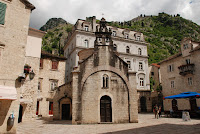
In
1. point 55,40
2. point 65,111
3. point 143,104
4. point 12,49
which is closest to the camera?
point 12,49

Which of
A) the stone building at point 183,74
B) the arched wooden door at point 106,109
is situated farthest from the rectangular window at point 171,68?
the arched wooden door at point 106,109

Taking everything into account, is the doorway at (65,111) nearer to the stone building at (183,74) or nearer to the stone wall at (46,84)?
the stone wall at (46,84)

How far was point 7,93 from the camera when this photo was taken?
10320mm

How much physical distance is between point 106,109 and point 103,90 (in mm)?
2100

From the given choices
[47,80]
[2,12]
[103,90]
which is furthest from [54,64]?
[2,12]

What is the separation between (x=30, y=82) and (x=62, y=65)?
9411mm

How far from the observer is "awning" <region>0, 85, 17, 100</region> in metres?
10.0

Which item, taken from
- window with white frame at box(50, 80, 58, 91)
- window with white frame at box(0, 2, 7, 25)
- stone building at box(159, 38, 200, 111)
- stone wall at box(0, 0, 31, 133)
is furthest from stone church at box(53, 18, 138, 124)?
window with white frame at box(50, 80, 58, 91)

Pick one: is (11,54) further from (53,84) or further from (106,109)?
(53,84)

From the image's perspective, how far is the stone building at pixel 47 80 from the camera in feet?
86.0

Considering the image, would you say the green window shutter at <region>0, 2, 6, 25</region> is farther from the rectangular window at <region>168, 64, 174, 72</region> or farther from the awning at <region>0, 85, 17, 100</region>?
the rectangular window at <region>168, 64, 174, 72</region>

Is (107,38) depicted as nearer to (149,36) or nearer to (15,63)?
(15,63)

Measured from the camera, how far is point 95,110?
15969mm

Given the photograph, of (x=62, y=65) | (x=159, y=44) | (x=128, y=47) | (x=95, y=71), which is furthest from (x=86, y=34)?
(x=159, y=44)
